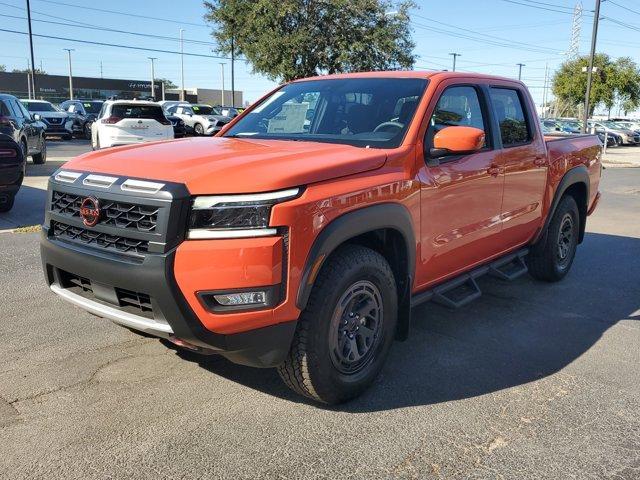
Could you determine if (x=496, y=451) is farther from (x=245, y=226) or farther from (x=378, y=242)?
(x=245, y=226)

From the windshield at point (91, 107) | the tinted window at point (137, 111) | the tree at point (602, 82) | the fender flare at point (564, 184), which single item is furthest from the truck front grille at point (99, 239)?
the tree at point (602, 82)

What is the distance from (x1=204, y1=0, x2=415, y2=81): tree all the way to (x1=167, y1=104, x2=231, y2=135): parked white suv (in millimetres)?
3155

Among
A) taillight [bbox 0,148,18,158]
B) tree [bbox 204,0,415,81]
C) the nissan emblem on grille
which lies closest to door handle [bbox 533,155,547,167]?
the nissan emblem on grille

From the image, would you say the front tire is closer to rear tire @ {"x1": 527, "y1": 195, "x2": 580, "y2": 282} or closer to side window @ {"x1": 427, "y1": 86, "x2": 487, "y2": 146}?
side window @ {"x1": 427, "y1": 86, "x2": 487, "y2": 146}

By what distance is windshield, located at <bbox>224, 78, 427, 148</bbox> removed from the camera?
381 cm

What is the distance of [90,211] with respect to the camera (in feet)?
10.00

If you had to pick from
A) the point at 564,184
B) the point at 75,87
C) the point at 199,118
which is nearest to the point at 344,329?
the point at 564,184

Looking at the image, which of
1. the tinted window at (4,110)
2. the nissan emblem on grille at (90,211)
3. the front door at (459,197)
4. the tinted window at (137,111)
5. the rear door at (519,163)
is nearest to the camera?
the nissan emblem on grille at (90,211)

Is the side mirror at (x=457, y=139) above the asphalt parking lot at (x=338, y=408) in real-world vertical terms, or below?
above

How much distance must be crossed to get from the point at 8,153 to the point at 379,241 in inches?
250

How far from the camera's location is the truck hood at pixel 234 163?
9.22 feet

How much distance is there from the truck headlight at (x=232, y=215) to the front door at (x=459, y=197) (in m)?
1.25

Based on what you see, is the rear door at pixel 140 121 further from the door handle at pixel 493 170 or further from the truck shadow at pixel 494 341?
the door handle at pixel 493 170

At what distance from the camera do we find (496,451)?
115 inches
